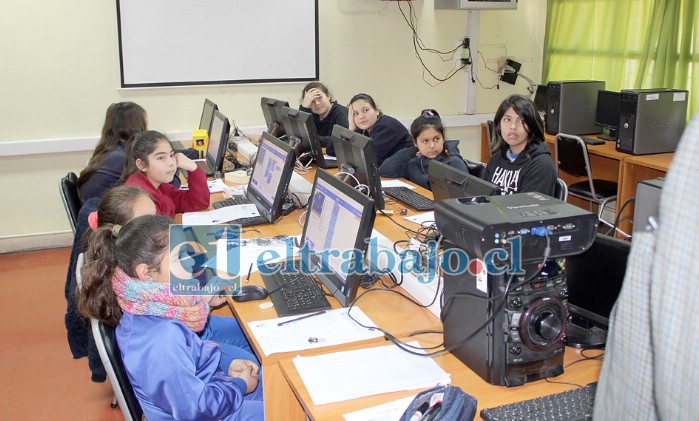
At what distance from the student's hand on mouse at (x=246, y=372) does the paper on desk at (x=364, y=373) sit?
331 millimetres

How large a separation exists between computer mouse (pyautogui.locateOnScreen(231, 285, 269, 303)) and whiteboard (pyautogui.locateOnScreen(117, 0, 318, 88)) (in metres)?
3.40

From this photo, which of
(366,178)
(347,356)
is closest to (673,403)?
(347,356)

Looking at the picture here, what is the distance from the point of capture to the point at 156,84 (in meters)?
5.22

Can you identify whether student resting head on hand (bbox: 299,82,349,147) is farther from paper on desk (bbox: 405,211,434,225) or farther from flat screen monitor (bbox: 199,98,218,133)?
paper on desk (bbox: 405,211,434,225)

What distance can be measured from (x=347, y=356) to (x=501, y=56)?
516 cm

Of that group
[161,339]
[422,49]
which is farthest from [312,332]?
[422,49]

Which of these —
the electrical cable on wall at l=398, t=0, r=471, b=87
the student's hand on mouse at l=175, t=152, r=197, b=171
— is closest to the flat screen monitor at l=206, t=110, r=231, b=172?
the student's hand on mouse at l=175, t=152, r=197, b=171

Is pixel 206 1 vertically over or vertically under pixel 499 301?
over

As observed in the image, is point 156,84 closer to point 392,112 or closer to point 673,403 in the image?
point 392,112

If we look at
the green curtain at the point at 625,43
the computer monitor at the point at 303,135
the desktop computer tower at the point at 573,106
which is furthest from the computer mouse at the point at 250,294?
the green curtain at the point at 625,43

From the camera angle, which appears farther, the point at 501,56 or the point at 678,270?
the point at 501,56

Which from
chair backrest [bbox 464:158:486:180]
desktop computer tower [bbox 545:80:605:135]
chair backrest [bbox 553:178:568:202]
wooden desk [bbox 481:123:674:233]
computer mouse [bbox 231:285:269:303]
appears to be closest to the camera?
computer mouse [bbox 231:285:269:303]

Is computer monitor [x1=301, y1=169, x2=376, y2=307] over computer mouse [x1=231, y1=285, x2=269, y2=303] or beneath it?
over

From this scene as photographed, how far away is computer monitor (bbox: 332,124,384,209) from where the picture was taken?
2.96 metres
